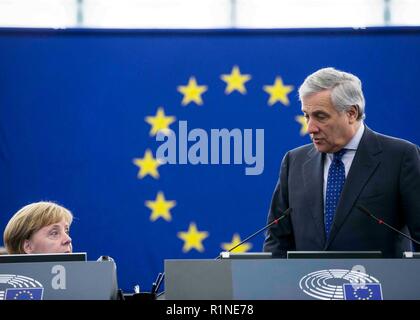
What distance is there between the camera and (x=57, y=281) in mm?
2254

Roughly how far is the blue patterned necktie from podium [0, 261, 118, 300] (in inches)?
43.6

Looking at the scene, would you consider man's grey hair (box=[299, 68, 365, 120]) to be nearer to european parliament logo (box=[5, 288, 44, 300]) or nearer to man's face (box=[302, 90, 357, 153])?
man's face (box=[302, 90, 357, 153])

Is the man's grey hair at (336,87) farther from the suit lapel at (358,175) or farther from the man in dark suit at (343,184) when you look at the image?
the suit lapel at (358,175)

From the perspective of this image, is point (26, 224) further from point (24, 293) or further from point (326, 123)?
point (326, 123)

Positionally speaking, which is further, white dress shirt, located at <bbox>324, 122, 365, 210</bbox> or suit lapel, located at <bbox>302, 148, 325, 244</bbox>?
white dress shirt, located at <bbox>324, 122, 365, 210</bbox>

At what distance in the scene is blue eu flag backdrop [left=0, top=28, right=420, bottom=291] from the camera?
4.85 metres

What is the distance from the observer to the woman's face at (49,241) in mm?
2996

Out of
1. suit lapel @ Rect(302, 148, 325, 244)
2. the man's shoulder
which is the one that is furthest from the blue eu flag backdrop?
suit lapel @ Rect(302, 148, 325, 244)

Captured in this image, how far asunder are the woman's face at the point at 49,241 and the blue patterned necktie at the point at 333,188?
102cm

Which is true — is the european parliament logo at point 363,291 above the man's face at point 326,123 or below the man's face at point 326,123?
below

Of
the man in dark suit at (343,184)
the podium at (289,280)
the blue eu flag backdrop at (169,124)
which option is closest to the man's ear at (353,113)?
the man in dark suit at (343,184)

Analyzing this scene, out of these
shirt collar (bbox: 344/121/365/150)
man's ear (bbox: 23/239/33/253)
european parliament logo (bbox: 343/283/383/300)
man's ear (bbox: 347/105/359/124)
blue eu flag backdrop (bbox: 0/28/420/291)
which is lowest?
european parliament logo (bbox: 343/283/383/300)

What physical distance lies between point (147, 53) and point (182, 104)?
15.4 inches

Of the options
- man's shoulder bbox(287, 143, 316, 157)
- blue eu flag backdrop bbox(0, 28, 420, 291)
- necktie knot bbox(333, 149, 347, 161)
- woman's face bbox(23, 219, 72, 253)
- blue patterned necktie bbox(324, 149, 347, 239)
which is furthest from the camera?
blue eu flag backdrop bbox(0, 28, 420, 291)
